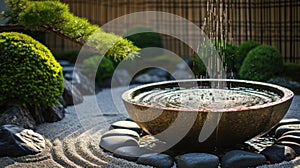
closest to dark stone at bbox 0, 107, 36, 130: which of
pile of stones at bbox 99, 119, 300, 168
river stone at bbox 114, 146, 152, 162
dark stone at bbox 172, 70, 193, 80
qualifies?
pile of stones at bbox 99, 119, 300, 168

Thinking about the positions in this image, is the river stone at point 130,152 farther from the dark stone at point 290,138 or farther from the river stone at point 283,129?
the river stone at point 283,129

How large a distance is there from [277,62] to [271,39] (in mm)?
1180

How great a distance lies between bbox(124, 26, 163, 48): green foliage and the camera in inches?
393

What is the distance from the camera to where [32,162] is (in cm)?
479

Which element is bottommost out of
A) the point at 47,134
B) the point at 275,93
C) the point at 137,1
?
the point at 47,134

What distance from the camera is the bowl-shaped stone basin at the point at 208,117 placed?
14.4ft

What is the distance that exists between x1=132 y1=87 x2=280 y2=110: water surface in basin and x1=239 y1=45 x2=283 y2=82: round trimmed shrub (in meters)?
2.61

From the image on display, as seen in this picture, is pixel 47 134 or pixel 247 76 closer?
pixel 47 134

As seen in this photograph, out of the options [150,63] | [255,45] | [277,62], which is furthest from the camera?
[150,63]

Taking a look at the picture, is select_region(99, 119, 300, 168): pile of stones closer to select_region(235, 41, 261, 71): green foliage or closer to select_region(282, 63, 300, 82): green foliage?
select_region(282, 63, 300, 82): green foliage

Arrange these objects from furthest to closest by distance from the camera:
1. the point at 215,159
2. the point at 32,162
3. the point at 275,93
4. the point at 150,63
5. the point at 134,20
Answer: the point at 134,20
the point at 150,63
the point at 275,93
the point at 32,162
the point at 215,159

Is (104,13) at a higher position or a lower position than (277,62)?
higher

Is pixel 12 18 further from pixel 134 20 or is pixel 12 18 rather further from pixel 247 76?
pixel 134 20

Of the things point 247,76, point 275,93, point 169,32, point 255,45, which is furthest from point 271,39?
point 275,93
